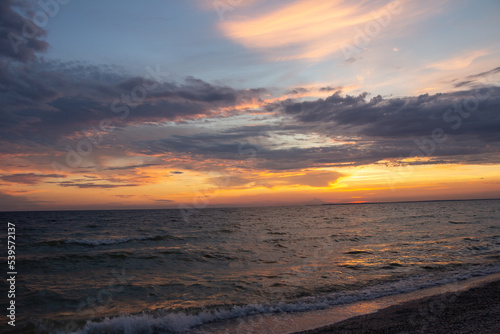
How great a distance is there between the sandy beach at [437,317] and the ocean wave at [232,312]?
2.35 metres

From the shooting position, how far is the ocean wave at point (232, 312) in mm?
10086

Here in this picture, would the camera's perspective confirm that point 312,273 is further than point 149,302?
Yes

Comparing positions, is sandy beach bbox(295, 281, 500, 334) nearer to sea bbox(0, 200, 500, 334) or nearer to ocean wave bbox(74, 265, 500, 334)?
sea bbox(0, 200, 500, 334)

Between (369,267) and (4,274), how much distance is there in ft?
72.1

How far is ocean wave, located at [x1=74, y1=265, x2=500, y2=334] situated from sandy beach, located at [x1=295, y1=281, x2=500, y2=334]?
2346 mm

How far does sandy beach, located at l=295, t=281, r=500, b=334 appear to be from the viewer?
780cm

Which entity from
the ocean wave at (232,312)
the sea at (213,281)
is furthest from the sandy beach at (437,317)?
the ocean wave at (232,312)

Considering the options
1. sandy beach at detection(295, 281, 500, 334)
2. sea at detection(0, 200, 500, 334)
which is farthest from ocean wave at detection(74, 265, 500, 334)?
sandy beach at detection(295, 281, 500, 334)

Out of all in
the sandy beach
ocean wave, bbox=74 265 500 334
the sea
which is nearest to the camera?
the sandy beach

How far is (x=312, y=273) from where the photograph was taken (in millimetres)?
17000

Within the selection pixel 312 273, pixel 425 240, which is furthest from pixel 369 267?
pixel 425 240

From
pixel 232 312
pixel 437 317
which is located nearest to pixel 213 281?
pixel 232 312

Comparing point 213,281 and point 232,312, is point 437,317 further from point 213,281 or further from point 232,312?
point 213,281

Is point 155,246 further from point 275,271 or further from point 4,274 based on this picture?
point 275,271
